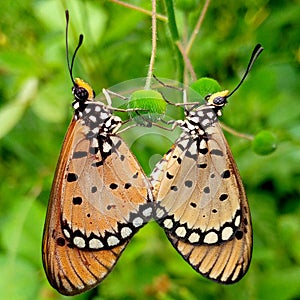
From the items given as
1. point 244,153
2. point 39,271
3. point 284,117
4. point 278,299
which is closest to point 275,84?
point 284,117

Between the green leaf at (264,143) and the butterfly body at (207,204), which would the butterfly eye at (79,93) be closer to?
the butterfly body at (207,204)

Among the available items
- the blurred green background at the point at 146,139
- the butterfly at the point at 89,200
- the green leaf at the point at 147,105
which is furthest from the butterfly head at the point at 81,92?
the blurred green background at the point at 146,139

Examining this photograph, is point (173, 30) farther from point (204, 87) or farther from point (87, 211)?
point (87, 211)

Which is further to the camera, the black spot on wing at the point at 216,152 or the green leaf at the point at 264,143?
the green leaf at the point at 264,143

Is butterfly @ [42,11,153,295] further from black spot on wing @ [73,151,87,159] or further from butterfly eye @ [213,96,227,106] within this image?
butterfly eye @ [213,96,227,106]

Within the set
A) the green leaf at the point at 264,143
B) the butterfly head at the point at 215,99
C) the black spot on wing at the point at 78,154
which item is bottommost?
the black spot on wing at the point at 78,154

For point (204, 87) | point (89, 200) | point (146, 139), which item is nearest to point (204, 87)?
point (204, 87)

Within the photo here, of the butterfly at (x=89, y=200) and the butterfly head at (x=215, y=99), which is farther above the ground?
the butterfly head at (x=215, y=99)

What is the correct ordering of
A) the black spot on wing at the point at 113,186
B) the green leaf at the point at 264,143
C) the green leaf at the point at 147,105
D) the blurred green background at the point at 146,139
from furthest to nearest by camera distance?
the blurred green background at the point at 146,139 < the green leaf at the point at 264,143 < the black spot on wing at the point at 113,186 < the green leaf at the point at 147,105

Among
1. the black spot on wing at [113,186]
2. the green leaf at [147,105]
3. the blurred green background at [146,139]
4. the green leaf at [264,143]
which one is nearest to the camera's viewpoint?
the green leaf at [147,105]
